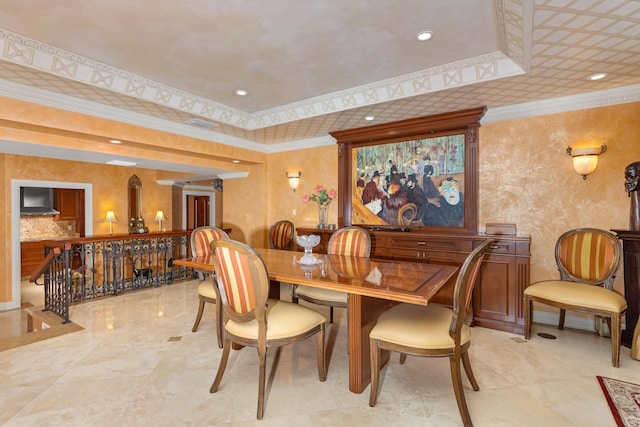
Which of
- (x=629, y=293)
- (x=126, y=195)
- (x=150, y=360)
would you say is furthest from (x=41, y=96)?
(x=629, y=293)

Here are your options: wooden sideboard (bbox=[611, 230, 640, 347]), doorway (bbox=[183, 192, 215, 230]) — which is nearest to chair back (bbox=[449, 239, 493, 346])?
wooden sideboard (bbox=[611, 230, 640, 347])

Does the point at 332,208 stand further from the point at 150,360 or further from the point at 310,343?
the point at 150,360

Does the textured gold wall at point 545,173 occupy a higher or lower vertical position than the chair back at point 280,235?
higher

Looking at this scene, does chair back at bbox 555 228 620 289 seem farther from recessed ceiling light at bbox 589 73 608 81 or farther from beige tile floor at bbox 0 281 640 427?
recessed ceiling light at bbox 589 73 608 81

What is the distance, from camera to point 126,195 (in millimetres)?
6926

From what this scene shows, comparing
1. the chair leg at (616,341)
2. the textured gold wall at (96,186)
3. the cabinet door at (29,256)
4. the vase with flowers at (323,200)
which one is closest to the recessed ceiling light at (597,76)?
the chair leg at (616,341)

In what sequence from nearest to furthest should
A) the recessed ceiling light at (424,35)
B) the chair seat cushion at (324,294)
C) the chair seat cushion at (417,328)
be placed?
1. the chair seat cushion at (417,328)
2. the recessed ceiling light at (424,35)
3. the chair seat cushion at (324,294)

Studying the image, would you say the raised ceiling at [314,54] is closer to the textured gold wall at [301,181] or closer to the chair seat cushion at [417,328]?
the textured gold wall at [301,181]

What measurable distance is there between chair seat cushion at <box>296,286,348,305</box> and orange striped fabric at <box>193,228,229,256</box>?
3.33 ft

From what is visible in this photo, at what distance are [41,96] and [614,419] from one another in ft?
17.4

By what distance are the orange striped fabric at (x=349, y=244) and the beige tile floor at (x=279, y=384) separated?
32.9 inches

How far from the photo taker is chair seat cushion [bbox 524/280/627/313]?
2545mm

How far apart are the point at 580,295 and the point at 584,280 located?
17.3 inches

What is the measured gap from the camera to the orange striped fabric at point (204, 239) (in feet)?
10.3
